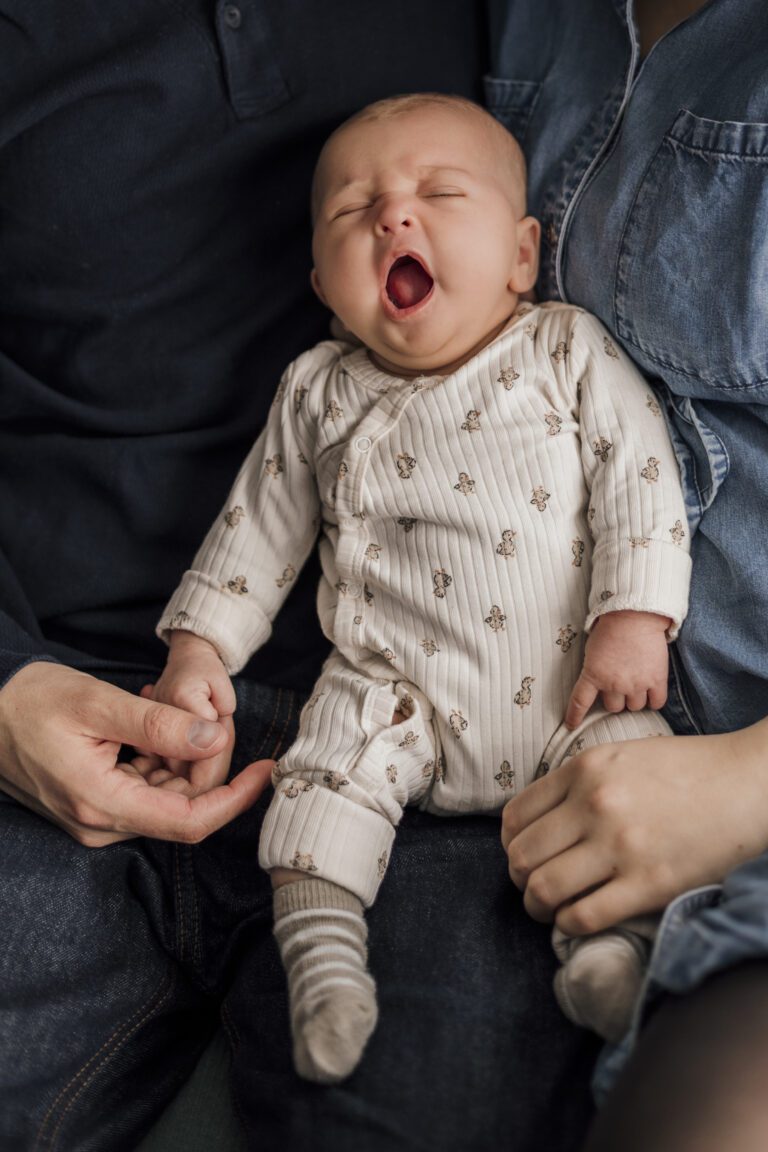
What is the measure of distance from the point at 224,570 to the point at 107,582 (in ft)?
0.60

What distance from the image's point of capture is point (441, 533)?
46.4 inches

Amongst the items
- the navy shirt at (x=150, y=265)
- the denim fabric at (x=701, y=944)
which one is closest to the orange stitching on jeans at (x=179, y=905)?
the navy shirt at (x=150, y=265)

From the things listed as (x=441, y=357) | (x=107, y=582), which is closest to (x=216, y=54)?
(x=441, y=357)

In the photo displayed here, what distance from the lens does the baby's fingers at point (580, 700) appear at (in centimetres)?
108

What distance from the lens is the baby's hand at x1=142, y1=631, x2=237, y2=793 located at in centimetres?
118

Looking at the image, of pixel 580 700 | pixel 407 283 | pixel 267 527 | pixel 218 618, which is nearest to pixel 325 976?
pixel 580 700

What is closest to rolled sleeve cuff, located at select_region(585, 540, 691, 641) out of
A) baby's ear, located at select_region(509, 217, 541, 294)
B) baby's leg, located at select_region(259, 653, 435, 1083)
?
baby's leg, located at select_region(259, 653, 435, 1083)

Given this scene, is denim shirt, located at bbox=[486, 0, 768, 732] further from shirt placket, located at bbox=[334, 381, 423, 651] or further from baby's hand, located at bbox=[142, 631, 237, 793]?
baby's hand, located at bbox=[142, 631, 237, 793]

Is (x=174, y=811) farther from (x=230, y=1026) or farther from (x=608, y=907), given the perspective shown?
(x=608, y=907)

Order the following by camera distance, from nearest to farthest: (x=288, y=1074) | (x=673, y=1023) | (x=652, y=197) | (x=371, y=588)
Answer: (x=673, y=1023) → (x=288, y=1074) → (x=652, y=197) → (x=371, y=588)

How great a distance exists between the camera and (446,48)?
4.49 ft

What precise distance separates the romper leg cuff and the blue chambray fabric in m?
0.36

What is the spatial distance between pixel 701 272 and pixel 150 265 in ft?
2.27

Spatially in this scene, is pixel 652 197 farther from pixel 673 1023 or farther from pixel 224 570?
pixel 673 1023
